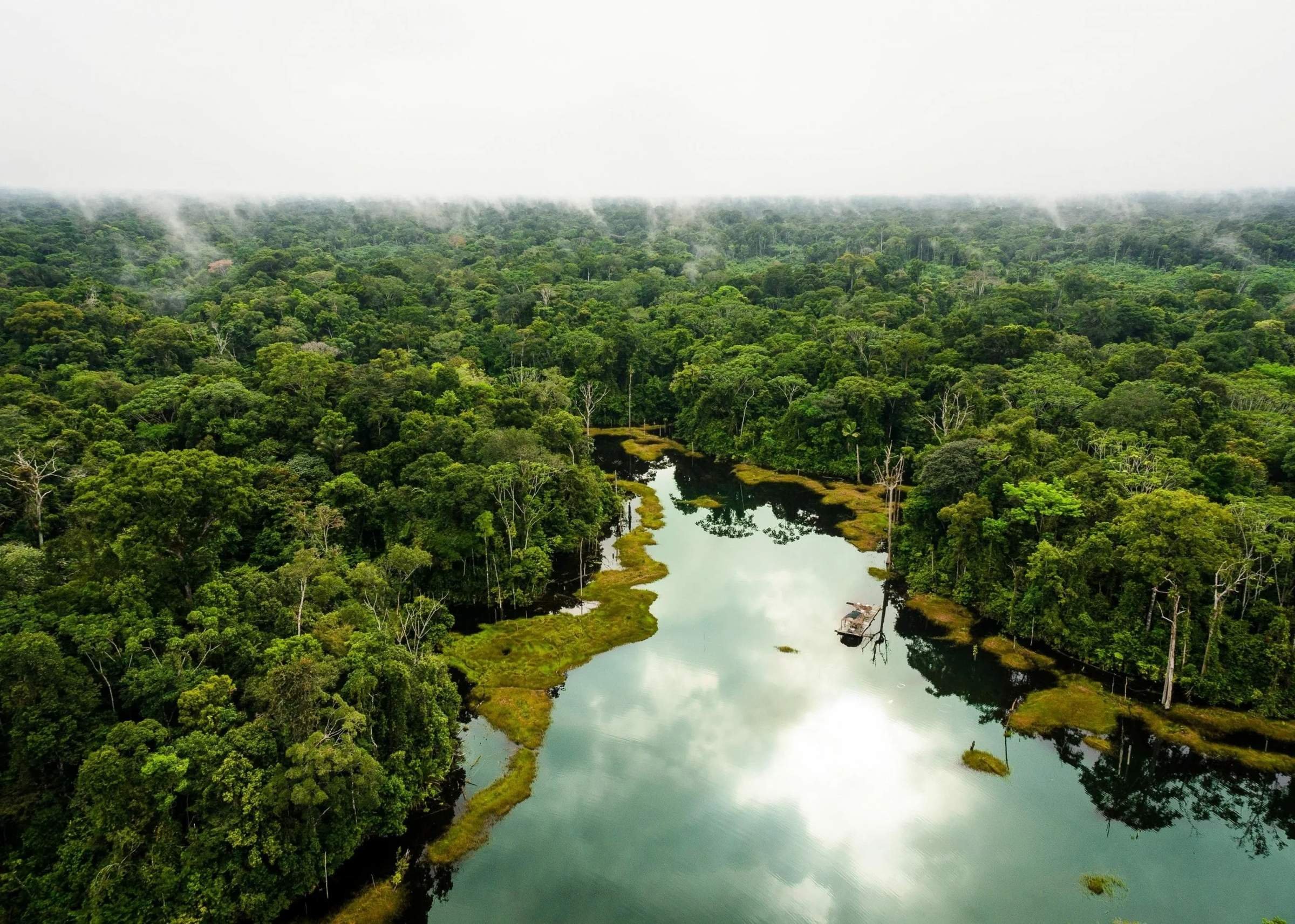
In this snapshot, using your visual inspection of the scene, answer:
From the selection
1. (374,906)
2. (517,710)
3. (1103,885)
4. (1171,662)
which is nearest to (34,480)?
(517,710)

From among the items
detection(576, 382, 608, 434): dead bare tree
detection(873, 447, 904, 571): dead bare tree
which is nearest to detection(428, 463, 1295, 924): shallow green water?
detection(873, 447, 904, 571): dead bare tree

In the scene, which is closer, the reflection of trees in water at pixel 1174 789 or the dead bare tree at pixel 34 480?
the reflection of trees in water at pixel 1174 789

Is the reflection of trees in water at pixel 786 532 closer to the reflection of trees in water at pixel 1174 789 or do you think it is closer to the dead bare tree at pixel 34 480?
the reflection of trees in water at pixel 1174 789

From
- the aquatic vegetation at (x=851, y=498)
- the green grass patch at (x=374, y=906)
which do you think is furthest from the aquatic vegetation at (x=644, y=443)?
the green grass patch at (x=374, y=906)

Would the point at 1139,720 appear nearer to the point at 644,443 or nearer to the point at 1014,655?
the point at 1014,655

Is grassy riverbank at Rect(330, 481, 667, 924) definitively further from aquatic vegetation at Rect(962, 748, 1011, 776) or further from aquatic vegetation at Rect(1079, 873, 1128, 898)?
aquatic vegetation at Rect(1079, 873, 1128, 898)

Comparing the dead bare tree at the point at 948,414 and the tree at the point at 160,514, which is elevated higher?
the tree at the point at 160,514
